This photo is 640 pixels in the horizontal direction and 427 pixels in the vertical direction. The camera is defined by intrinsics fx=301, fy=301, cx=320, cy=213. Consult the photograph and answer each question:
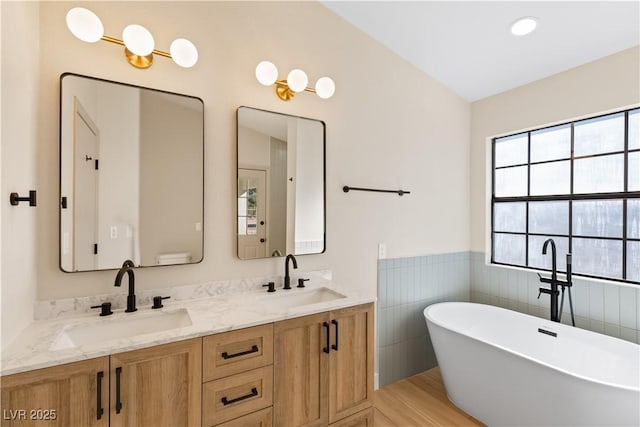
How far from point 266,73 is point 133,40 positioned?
2.23ft

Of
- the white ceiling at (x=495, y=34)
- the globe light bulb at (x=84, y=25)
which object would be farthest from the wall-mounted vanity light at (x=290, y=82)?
the globe light bulb at (x=84, y=25)

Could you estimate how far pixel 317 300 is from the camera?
193cm

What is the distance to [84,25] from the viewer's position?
1.35 meters

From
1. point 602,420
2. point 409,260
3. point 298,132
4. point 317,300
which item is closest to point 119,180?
point 298,132

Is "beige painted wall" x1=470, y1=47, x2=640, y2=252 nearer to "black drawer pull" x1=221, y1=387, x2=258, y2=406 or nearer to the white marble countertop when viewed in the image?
the white marble countertop

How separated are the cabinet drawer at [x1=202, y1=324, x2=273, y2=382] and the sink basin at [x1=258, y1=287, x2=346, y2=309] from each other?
0.40 meters

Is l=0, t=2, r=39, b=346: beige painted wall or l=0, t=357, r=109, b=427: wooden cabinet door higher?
l=0, t=2, r=39, b=346: beige painted wall

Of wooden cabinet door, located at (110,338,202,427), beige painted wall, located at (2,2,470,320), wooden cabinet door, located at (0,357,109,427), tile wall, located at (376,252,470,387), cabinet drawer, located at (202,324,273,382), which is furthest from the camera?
tile wall, located at (376,252,470,387)

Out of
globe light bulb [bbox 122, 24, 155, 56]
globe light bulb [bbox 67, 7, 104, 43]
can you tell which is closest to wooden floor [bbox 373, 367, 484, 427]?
globe light bulb [bbox 122, 24, 155, 56]

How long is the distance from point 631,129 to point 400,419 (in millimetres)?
2596

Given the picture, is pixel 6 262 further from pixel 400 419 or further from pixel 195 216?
pixel 400 419

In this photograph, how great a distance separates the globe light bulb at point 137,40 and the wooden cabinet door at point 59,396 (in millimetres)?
1359

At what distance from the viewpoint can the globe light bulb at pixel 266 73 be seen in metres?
1.81

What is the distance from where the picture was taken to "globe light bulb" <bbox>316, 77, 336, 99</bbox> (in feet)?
6.55
